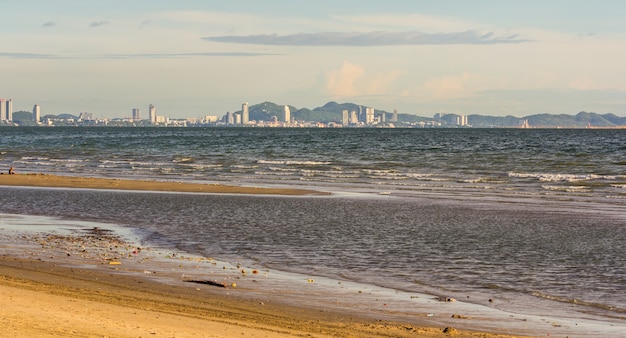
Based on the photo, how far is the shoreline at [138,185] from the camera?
3869cm

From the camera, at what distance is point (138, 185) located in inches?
1654

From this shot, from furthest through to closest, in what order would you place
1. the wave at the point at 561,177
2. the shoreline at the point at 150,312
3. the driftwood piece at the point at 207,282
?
the wave at the point at 561,177 < the driftwood piece at the point at 207,282 < the shoreline at the point at 150,312

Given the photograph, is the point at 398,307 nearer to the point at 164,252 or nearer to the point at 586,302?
the point at 586,302

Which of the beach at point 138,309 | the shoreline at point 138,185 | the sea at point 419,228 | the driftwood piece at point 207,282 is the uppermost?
the beach at point 138,309

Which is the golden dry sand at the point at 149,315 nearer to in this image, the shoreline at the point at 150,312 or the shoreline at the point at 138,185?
the shoreline at the point at 150,312

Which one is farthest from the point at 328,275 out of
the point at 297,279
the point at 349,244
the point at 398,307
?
the point at 349,244

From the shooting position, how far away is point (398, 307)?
13.1 m

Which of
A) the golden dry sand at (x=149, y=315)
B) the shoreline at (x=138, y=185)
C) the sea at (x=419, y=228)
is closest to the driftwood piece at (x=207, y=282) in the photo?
the golden dry sand at (x=149, y=315)

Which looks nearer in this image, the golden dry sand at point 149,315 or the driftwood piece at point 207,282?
the golden dry sand at point 149,315

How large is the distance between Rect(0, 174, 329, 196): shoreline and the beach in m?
21.2

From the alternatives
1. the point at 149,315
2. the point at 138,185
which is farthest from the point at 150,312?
the point at 138,185

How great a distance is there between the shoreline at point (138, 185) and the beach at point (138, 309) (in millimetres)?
21158

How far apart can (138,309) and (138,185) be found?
101 ft

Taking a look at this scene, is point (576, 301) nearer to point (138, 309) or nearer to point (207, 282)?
point (207, 282)
